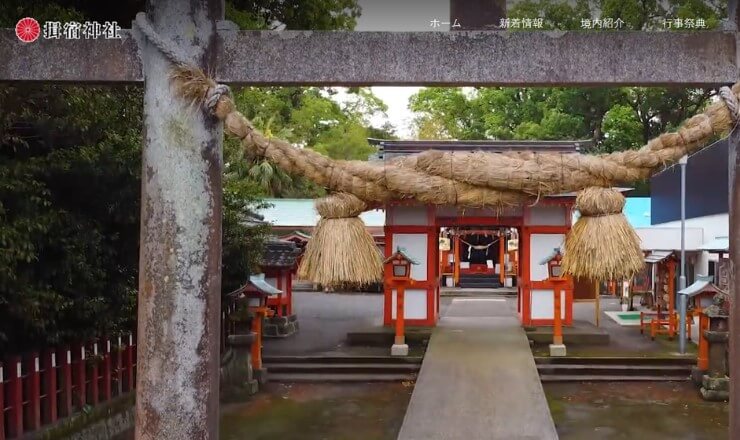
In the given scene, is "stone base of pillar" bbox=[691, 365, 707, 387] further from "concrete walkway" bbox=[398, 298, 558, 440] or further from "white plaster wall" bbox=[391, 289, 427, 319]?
"white plaster wall" bbox=[391, 289, 427, 319]

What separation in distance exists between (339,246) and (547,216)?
12878mm

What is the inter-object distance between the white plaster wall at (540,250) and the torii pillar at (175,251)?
13077 mm

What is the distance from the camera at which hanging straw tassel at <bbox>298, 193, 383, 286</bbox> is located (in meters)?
3.19

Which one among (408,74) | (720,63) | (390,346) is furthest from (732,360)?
(390,346)

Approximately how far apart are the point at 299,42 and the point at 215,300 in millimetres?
1278

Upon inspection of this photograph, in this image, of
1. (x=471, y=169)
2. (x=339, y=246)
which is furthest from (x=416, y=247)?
(x=471, y=169)

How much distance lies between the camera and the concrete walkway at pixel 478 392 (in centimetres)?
640

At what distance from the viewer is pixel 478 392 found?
7902 millimetres

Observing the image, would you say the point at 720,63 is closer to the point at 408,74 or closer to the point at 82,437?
the point at 408,74

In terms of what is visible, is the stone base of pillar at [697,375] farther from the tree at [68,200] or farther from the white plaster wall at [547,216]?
the tree at [68,200]

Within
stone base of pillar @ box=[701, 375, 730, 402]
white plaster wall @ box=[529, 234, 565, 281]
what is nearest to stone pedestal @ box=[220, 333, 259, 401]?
white plaster wall @ box=[529, 234, 565, 281]

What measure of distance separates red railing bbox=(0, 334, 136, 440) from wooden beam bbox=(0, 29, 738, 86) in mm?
3984

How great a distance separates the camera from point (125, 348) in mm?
8195

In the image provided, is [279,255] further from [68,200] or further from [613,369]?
[68,200]
